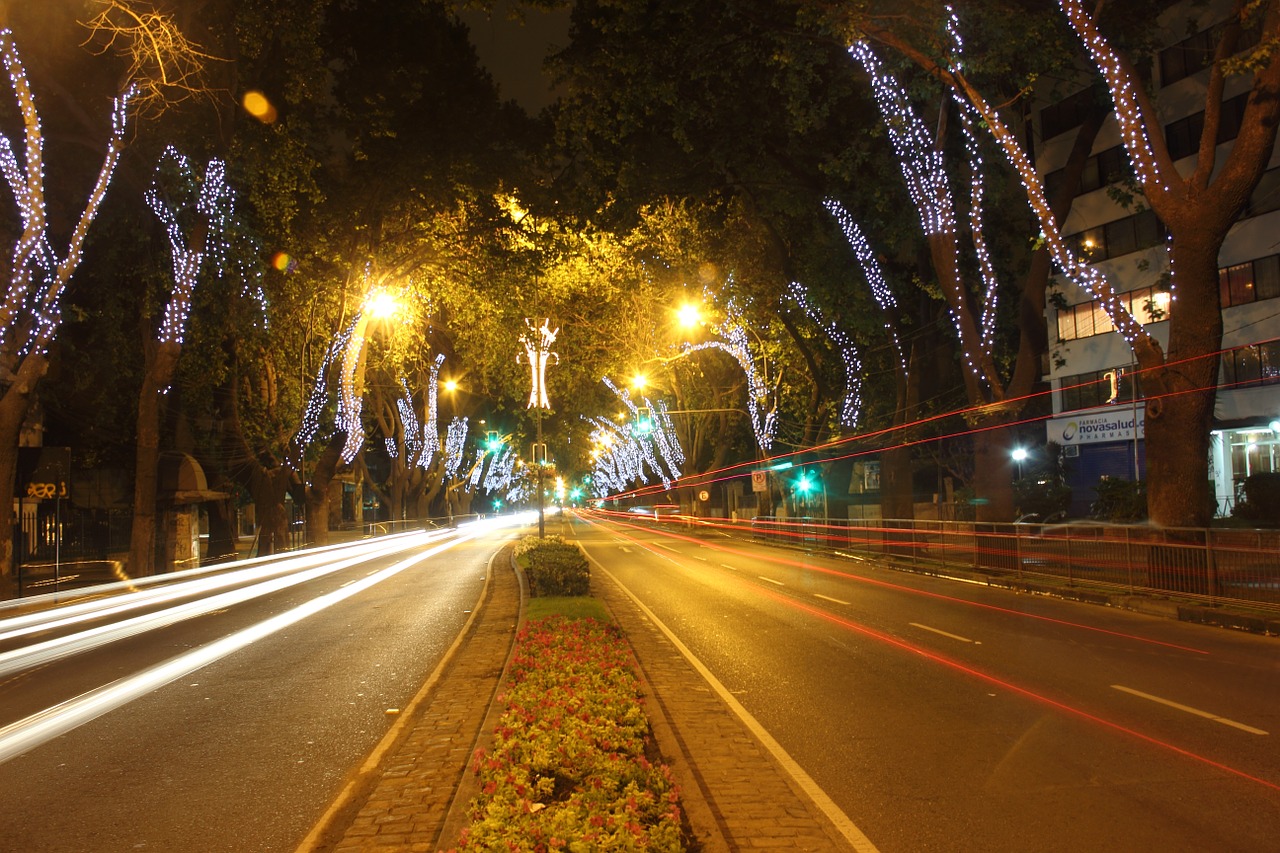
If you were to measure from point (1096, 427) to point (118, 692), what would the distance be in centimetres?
4180

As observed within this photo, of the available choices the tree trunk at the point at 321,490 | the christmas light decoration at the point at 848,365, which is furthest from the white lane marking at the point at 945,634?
the tree trunk at the point at 321,490

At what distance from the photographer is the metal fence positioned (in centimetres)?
1509

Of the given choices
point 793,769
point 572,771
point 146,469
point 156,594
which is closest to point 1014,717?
point 793,769

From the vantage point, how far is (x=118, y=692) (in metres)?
10.6

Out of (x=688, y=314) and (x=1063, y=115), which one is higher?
(x=1063, y=115)

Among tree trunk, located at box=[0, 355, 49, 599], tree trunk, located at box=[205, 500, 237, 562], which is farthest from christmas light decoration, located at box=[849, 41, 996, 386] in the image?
tree trunk, located at box=[205, 500, 237, 562]

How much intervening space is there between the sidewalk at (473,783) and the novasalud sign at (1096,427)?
118ft

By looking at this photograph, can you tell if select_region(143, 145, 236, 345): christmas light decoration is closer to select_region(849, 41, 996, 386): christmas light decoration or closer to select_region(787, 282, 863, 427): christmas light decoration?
select_region(849, 41, 996, 386): christmas light decoration

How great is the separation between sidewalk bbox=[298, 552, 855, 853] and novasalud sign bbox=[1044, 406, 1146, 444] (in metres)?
36.0

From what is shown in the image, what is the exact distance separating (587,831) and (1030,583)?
1802cm

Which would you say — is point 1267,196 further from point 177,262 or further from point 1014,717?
point 177,262

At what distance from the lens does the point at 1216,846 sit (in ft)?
17.6

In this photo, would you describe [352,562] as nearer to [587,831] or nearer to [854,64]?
[854,64]

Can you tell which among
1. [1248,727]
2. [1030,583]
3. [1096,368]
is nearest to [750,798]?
[1248,727]
